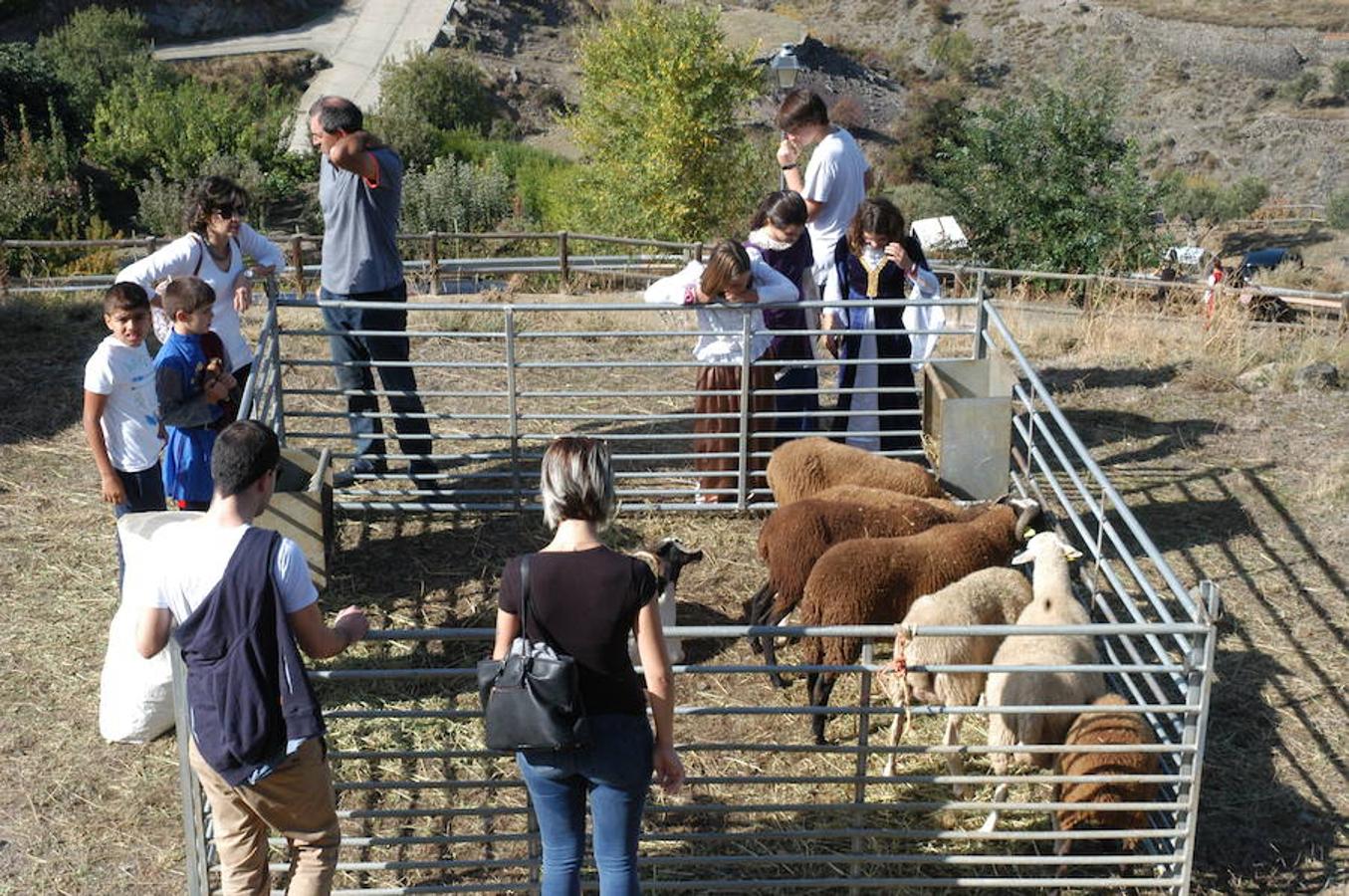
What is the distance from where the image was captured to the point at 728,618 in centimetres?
716

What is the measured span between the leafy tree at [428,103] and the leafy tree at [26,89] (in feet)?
27.4

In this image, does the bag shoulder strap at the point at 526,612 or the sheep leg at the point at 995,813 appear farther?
the sheep leg at the point at 995,813

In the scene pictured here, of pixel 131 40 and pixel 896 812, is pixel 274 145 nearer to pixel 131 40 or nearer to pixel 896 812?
pixel 131 40

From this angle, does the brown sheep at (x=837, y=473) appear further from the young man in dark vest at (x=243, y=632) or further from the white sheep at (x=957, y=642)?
the young man in dark vest at (x=243, y=632)

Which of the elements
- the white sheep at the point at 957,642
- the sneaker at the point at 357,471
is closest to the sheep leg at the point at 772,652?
the white sheep at the point at 957,642

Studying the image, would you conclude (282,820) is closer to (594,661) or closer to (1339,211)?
(594,661)

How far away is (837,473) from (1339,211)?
42.4 meters

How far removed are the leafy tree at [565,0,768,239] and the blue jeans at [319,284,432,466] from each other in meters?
21.1

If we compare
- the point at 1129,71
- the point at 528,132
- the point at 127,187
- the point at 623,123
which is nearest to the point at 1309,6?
the point at 1129,71

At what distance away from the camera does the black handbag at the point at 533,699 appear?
12.0 feet

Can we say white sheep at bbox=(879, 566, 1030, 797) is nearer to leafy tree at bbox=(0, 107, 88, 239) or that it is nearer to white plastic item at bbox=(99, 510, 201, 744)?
white plastic item at bbox=(99, 510, 201, 744)

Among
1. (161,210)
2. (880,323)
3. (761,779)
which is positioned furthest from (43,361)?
(161,210)

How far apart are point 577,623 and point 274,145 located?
34.0 m

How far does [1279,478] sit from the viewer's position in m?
8.99
